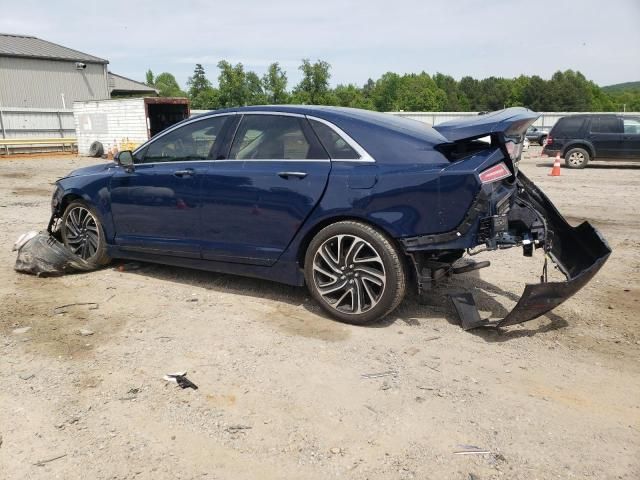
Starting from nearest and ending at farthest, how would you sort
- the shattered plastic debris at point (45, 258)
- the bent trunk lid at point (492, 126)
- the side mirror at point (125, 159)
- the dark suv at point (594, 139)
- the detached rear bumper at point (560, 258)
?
the detached rear bumper at point (560, 258) → the bent trunk lid at point (492, 126) → the side mirror at point (125, 159) → the shattered plastic debris at point (45, 258) → the dark suv at point (594, 139)

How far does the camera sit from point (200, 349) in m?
3.82

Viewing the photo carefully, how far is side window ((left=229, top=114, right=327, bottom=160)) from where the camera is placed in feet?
14.4

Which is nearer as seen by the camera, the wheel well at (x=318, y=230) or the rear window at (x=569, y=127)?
the wheel well at (x=318, y=230)

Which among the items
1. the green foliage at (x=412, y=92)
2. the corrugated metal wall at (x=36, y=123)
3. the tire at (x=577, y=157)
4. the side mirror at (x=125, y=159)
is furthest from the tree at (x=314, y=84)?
the side mirror at (x=125, y=159)

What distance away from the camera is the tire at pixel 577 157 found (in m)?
16.9

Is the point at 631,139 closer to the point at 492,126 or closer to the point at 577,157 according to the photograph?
the point at 577,157

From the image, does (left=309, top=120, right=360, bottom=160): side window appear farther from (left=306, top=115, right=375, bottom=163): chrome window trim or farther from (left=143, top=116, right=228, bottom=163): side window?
(left=143, top=116, right=228, bottom=163): side window

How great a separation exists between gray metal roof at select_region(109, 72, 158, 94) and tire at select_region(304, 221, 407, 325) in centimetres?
4749

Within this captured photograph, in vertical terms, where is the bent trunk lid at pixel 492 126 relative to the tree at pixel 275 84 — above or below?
below

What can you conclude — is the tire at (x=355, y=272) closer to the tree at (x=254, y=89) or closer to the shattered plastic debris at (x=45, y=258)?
the shattered plastic debris at (x=45, y=258)

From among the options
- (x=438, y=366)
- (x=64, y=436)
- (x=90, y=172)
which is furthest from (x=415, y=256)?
(x=90, y=172)

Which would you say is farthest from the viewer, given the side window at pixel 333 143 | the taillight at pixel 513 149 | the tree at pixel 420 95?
the tree at pixel 420 95

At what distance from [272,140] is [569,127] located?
1552 centimetres

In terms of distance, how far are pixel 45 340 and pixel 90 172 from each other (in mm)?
2207
